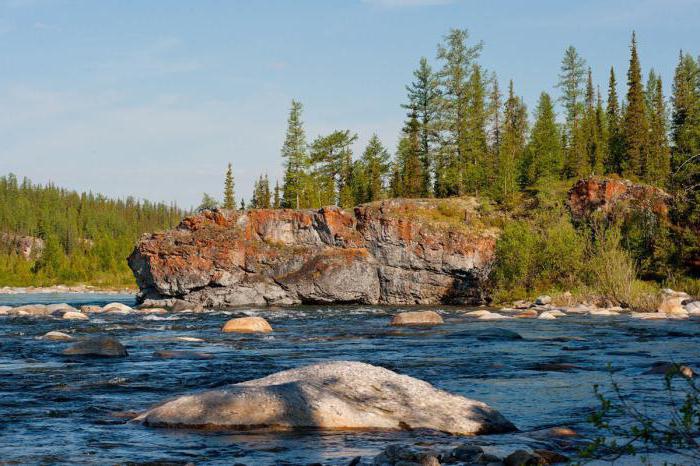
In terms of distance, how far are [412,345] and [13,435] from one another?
12.8 m

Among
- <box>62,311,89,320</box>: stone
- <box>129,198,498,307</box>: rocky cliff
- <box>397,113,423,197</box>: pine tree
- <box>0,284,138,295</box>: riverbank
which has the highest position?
<box>397,113,423,197</box>: pine tree

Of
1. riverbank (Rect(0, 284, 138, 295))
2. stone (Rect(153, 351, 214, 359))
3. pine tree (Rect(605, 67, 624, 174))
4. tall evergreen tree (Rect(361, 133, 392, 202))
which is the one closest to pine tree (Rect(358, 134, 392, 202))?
tall evergreen tree (Rect(361, 133, 392, 202))

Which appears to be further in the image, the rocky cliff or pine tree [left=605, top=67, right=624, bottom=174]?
pine tree [left=605, top=67, right=624, bottom=174]

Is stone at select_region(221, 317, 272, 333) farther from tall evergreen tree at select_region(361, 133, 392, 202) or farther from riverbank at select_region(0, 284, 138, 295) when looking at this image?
riverbank at select_region(0, 284, 138, 295)

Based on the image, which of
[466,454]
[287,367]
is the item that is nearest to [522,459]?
[466,454]

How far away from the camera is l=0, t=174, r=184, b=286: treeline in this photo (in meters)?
124

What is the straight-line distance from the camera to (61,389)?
39.0 ft

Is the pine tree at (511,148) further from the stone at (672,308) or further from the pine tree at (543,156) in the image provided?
the stone at (672,308)

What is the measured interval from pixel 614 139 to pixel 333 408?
232 ft

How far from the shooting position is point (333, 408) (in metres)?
8.79

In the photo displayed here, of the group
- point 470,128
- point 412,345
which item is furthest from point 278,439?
point 470,128

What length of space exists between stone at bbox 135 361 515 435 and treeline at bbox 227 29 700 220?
50.0m

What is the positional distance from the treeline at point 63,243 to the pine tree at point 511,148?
69.0 m

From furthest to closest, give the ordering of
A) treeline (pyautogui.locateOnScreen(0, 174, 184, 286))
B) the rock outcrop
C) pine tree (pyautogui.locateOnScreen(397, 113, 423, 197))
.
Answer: treeline (pyautogui.locateOnScreen(0, 174, 184, 286)) → pine tree (pyautogui.locateOnScreen(397, 113, 423, 197)) → the rock outcrop
